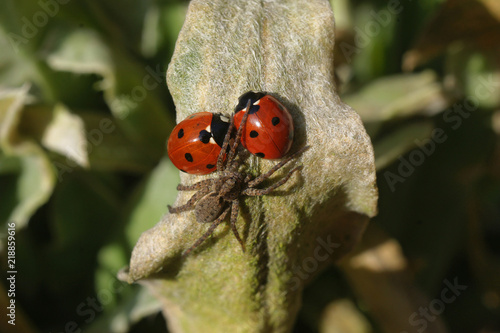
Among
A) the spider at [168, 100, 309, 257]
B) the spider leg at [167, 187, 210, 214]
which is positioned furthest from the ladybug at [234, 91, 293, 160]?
the spider leg at [167, 187, 210, 214]

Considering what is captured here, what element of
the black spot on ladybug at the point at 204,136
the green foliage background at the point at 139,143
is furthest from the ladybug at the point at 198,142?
the green foliage background at the point at 139,143

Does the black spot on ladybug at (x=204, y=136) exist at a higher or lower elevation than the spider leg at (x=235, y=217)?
higher

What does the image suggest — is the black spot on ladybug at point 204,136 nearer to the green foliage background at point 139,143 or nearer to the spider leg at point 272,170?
the spider leg at point 272,170

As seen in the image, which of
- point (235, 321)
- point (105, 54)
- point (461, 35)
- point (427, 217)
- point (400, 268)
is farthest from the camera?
point (427, 217)

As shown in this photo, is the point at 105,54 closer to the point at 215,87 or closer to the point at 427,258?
the point at 215,87

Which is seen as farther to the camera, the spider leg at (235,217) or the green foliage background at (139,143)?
the green foliage background at (139,143)

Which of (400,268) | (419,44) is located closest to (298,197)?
(400,268)
